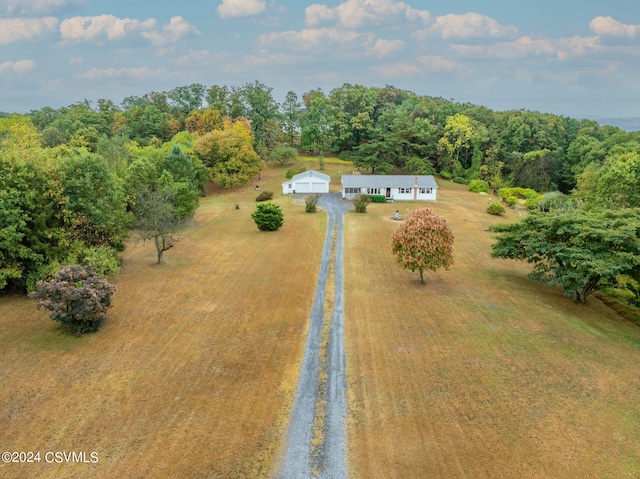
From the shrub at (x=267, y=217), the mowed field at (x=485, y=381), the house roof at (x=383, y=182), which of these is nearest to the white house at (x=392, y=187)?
the house roof at (x=383, y=182)

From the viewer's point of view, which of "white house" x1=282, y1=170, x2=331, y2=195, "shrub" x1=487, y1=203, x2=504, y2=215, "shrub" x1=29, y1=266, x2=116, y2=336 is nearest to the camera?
"shrub" x1=29, y1=266, x2=116, y2=336

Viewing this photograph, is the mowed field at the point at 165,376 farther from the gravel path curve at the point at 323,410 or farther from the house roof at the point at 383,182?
the house roof at the point at 383,182

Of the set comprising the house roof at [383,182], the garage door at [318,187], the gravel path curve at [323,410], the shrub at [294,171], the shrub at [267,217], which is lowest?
the gravel path curve at [323,410]

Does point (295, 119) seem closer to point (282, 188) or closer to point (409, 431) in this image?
point (282, 188)

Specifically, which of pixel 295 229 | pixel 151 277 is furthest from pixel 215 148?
pixel 151 277

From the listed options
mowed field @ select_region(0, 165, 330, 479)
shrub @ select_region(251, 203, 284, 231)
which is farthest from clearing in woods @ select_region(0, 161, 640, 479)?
shrub @ select_region(251, 203, 284, 231)

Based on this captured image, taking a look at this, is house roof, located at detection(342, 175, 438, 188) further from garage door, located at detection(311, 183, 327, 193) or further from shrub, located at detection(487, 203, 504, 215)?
shrub, located at detection(487, 203, 504, 215)
